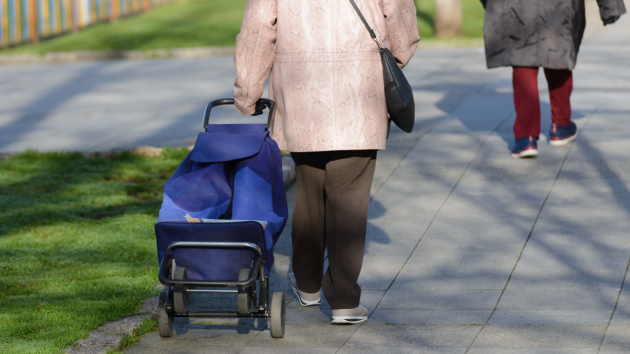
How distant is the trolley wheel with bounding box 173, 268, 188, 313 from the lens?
3725 mm

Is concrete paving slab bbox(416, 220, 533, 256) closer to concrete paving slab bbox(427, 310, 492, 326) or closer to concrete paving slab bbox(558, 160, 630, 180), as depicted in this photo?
concrete paving slab bbox(427, 310, 492, 326)

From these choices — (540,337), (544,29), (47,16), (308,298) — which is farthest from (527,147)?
(47,16)

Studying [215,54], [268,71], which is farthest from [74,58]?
[268,71]

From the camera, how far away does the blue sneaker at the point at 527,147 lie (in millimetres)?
6918

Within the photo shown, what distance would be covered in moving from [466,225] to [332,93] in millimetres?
2129

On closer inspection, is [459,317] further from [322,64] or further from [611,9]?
[611,9]

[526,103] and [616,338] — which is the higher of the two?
[526,103]

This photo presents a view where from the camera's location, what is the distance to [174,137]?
29.1 feet

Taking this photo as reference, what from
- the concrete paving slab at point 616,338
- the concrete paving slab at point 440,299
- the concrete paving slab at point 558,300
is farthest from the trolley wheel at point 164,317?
the concrete paving slab at point 616,338

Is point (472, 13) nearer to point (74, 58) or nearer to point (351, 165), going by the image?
point (74, 58)

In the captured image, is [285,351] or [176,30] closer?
[285,351]

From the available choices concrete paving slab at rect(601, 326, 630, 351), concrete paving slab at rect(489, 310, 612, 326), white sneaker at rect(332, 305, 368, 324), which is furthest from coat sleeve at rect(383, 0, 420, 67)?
concrete paving slab at rect(601, 326, 630, 351)

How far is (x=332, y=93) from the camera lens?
3.89 metres

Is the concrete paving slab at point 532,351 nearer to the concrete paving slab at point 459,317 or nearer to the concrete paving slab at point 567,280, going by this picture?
the concrete paving slab at point 459,317
